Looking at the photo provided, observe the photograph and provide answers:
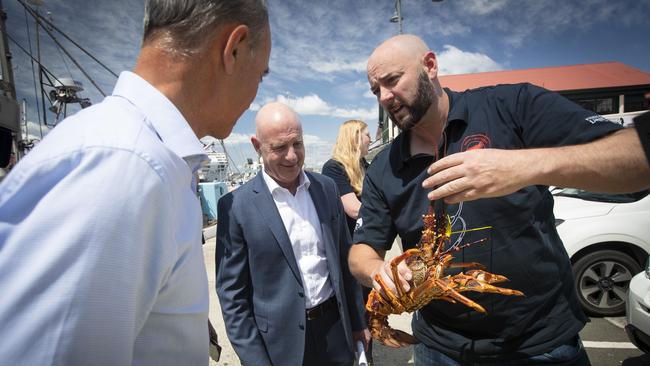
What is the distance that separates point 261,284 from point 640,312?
13.5 feet

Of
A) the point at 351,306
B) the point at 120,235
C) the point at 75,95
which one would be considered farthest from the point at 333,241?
the point at 75,95

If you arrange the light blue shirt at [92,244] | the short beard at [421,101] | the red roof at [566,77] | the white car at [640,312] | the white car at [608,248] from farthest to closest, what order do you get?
the red roof at [566,77] < the white car at [608,248] < the white car at [640,312] < the short beard at [421,101] < the light blue shirt at [92,244]

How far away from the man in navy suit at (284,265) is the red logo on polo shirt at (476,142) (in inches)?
50.2

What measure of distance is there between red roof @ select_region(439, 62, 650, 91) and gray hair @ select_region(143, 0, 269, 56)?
2379 cm

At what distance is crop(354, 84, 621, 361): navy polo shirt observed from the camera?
1.66 meters

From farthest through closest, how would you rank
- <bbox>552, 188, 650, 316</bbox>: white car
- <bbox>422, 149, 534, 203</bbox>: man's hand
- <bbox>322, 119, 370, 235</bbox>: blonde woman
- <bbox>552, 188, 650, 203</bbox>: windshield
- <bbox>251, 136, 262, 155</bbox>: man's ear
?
<bbox>552, 188, 650, 203</bbox>: windshield → <bbox>552, 188, 650, 316</bbox>: white car → <bbox>322, 119, 370, 235</bbox>: blonde woman → <bbox>251, 136, 262, 155</bbox>: man's ear → <bbox>422, 149, 534, 203</bbox>: man's hand

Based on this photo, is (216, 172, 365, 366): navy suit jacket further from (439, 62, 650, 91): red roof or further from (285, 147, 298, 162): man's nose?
(439, 62, 650, 91): red roof

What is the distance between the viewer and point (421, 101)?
1.97m

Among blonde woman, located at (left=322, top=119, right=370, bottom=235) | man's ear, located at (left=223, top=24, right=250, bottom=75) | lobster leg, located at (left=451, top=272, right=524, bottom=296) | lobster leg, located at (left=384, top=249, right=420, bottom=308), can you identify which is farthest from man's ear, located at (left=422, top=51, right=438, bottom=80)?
blonde woman, located at (left=322, top=119, right=370, bottom=235)

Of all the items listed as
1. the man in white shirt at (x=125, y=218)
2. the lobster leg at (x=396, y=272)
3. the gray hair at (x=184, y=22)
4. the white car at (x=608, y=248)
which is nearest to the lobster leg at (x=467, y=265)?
the lobster leg at (x=396, y=272)

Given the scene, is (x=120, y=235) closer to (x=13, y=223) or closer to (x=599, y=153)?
(x=13, y=223)

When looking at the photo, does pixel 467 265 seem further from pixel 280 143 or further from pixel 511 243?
pixel 280 143

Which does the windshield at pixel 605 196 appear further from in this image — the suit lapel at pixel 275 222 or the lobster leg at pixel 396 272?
the suit lapel at pixel 275 222

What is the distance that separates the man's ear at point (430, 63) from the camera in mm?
2055
